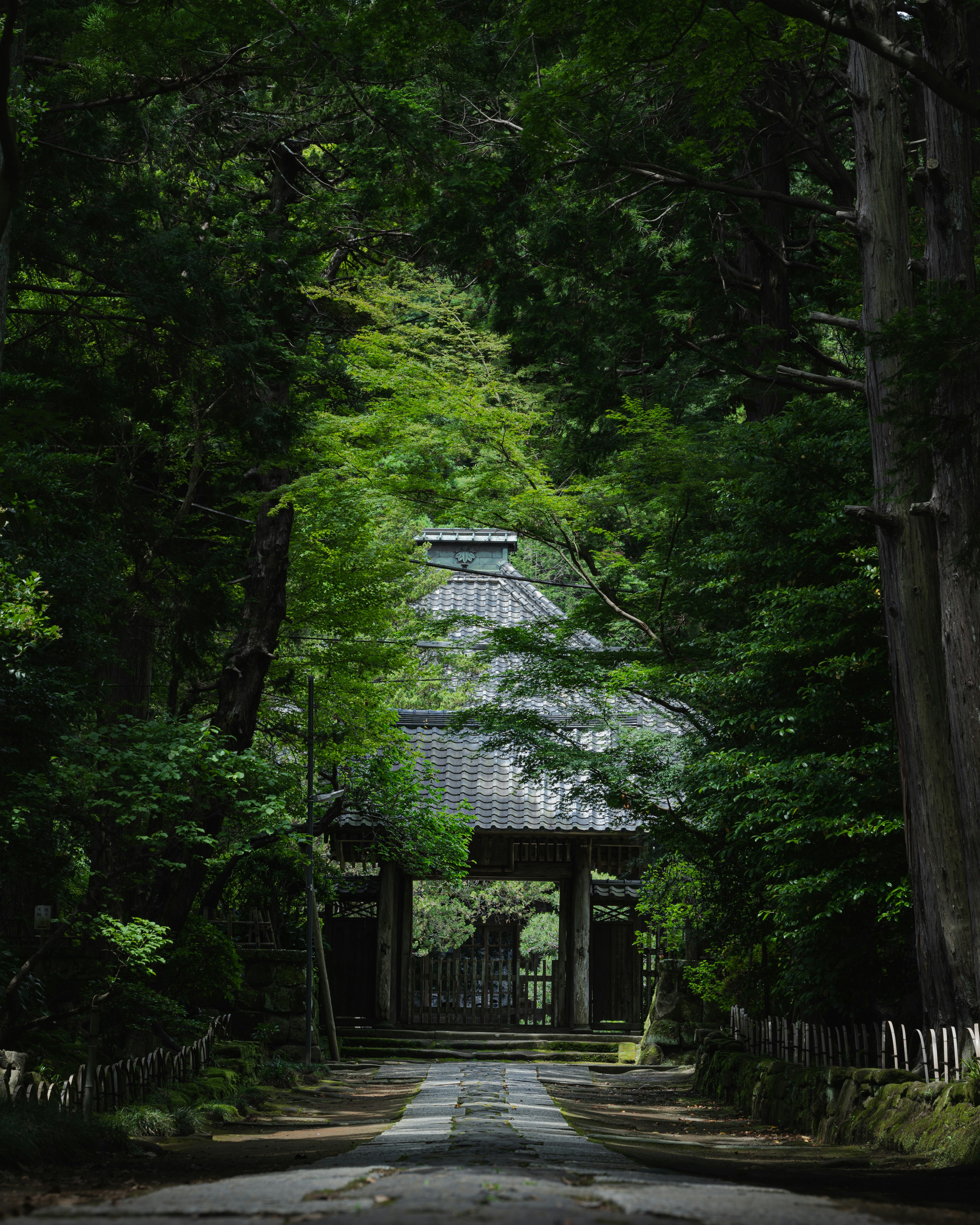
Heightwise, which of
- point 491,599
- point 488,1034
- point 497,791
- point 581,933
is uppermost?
point 491,599

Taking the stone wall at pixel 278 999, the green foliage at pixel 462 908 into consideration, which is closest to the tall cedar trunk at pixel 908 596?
the stone wall at pixel 278 999

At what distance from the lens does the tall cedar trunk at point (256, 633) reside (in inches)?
507

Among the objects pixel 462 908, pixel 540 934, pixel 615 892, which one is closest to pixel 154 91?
pixel 615 892

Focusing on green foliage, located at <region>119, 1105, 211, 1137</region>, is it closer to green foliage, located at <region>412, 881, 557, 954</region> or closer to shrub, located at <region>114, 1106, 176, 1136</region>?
shrub, located at <region>114, 1106, 176, 1136</region>

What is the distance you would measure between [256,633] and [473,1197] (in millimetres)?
10380

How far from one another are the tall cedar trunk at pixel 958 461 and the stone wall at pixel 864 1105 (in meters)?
0.76

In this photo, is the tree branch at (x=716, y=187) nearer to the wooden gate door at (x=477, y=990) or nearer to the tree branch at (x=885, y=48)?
the tree branch at (x=885, y=48)

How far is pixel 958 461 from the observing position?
7.64 meters

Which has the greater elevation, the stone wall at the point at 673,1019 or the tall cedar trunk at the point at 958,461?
the tall cedar trunk at the point at 958,461

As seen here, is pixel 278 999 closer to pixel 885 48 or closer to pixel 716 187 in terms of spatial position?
pixel 716 187

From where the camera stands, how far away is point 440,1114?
843cm

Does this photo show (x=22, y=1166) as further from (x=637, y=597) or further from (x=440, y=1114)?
(x=637, y=597)

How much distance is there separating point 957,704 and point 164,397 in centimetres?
847

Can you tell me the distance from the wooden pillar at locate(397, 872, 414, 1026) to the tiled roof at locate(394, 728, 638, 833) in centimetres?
160
